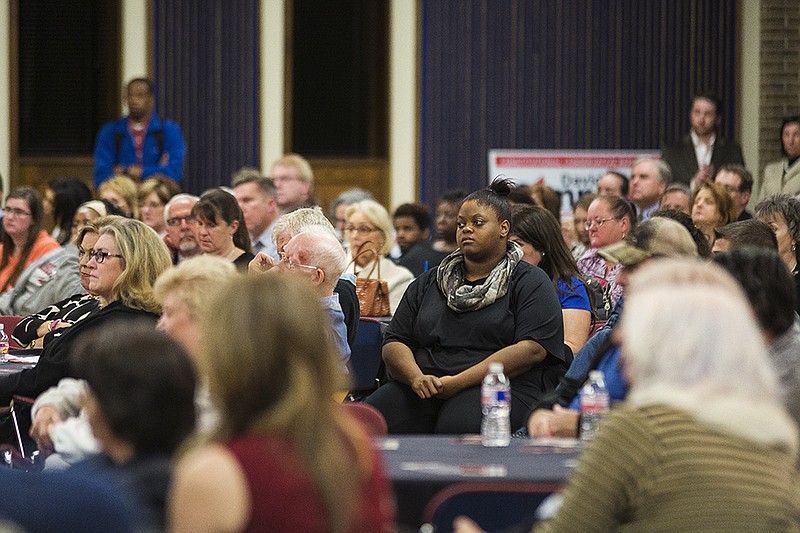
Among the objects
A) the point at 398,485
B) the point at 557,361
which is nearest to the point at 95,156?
the point at 557,361

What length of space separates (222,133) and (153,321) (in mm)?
7981

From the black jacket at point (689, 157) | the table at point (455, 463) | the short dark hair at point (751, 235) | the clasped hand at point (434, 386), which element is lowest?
the clasped hand at point (434, 386)

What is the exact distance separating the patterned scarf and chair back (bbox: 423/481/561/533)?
2441 millimetres

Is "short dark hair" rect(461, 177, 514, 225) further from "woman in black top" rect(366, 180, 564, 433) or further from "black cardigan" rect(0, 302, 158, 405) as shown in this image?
"black cardigan" rect(0, 302, 158, 405)

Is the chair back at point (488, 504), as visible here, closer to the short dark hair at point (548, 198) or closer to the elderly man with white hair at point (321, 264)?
the elderly man with white hair at point (321, 264)

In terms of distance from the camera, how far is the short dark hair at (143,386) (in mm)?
2369

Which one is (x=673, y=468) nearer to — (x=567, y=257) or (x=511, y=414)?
(x=511, y=414)

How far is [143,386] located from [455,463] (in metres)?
1.22

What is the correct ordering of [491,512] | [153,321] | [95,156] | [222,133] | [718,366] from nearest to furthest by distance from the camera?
[718,366] < [491,512] < [153,321] < [95,156] < [222,133]

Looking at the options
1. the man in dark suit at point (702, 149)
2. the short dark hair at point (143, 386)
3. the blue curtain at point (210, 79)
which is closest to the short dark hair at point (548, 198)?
the man in dark suit at point (702, 149)

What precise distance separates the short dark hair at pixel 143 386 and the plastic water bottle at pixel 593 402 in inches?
68.9

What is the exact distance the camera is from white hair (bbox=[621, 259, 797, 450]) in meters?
2.43

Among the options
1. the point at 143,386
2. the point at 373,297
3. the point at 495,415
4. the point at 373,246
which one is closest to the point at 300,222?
the point at 373,297

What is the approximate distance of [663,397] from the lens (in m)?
2.46
